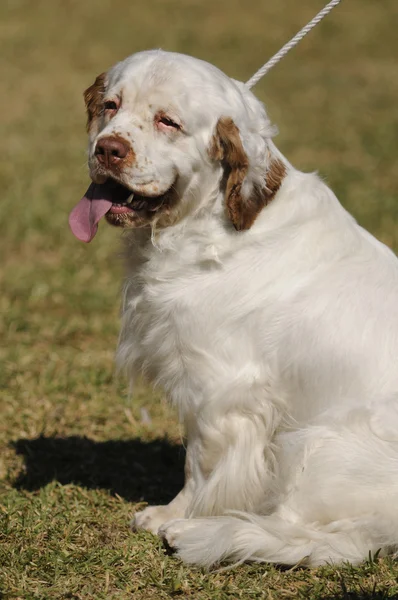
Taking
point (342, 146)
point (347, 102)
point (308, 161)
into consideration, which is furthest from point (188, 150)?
point (347, 102)

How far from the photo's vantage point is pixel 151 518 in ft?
13.4

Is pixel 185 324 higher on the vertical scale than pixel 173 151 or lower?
lower

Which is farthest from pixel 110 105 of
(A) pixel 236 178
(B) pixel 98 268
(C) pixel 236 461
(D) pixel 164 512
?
(B) pixel 98 268

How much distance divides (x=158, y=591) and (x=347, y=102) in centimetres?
1132

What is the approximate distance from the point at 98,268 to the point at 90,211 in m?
4.00

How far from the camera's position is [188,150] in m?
3.85

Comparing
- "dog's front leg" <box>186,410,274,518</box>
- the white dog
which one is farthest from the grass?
"dog's front leg" <box>186,410,274,518</box>

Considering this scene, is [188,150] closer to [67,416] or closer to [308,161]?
[67,416]

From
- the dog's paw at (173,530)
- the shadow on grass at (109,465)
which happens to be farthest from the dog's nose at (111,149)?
the shadow on grass at (109,465)

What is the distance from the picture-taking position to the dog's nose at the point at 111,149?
3680 millimetres

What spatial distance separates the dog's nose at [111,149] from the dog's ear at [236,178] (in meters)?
0.38

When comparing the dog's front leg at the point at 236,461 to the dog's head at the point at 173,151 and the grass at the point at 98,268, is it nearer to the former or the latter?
the grass at the point at 98,268

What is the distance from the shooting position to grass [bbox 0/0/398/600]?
12.1 ft

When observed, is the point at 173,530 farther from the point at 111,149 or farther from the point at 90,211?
the point at 111,149
